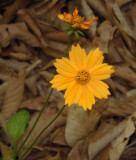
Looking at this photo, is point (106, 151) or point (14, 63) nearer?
point (106, 151)

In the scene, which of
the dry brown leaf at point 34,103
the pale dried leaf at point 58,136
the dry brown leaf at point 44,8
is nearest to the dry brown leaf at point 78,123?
the pale dried leaf at point 58,136

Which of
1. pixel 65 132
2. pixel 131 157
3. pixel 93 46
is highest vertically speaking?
pixel 93 46

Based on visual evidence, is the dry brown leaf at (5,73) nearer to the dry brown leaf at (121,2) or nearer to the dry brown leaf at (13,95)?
the dry brown leaf at (13,95)

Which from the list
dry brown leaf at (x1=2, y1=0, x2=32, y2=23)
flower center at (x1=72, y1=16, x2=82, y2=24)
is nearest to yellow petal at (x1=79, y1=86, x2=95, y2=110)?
flower center at (x1=72, y1=16, x2=82, y2=24)

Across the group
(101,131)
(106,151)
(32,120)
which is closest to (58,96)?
(32,120)

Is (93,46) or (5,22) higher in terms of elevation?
(5,22)

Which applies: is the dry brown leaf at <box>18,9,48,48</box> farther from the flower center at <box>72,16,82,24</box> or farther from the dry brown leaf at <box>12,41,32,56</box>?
the flower center at <box>72,16,82,24</box>

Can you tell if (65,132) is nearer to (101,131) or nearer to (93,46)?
(101,131)
